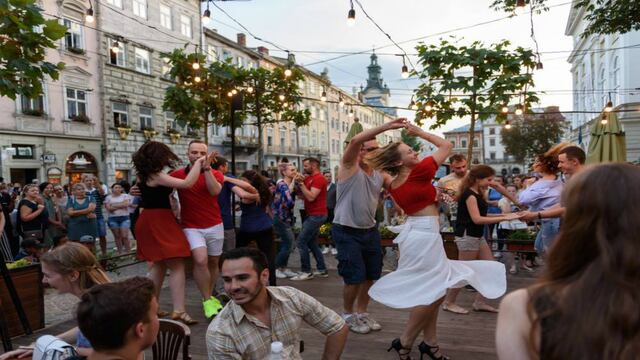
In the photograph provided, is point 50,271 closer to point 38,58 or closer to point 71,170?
point 38,58

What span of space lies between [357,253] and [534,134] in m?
51.1

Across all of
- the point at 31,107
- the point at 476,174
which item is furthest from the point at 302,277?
the point at 31,107

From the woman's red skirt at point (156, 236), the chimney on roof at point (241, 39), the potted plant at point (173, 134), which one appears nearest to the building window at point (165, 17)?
the potted plant at point (173, 134)

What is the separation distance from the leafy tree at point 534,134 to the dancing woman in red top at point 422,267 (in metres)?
49.0

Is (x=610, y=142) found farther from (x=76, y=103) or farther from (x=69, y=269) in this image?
(x=76, y=103)

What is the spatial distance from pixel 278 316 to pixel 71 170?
2518 cm

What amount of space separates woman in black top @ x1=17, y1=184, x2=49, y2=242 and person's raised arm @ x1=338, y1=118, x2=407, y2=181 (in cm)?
612

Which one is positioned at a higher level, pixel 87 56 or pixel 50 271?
pixel 87 56

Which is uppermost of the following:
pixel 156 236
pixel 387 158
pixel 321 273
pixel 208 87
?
pixel 208 87

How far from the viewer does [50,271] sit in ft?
8.75

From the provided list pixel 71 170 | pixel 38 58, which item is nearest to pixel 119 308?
pixel 38 58

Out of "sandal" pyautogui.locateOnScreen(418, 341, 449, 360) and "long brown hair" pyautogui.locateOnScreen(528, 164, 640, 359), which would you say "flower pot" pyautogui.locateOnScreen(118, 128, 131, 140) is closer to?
"sandal" pyautogui.locateOnScreen(418, 341, 449, 360)

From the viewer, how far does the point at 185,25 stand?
1252 inches

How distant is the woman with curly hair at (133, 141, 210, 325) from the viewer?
14.3ft
